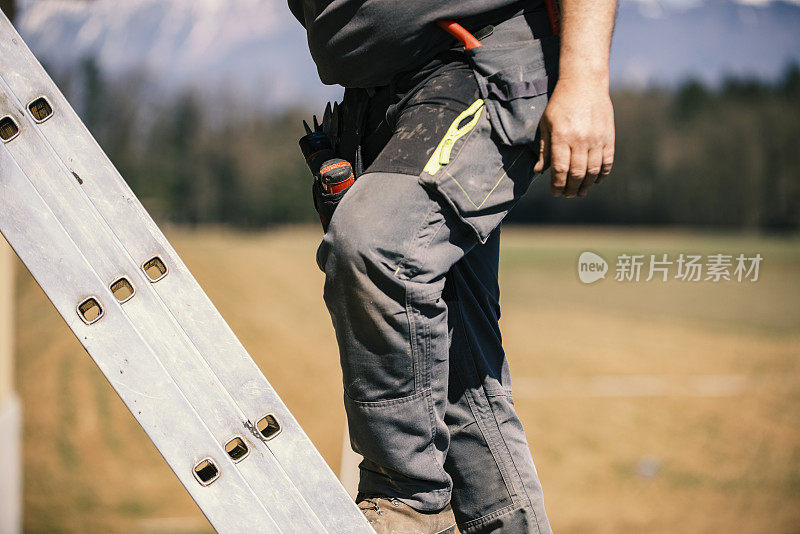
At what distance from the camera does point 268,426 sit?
2.92 feet

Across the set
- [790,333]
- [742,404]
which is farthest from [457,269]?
[790,333]

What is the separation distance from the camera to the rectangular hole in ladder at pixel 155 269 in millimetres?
876

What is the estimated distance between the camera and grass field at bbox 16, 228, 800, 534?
9492 mm

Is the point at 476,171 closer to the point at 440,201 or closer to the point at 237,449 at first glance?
the point at 440,201

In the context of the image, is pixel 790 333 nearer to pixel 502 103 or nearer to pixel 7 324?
pixel 7 324

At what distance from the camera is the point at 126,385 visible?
2.78 ft

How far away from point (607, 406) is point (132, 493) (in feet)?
26.2

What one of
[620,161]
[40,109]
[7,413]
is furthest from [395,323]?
[620,161]

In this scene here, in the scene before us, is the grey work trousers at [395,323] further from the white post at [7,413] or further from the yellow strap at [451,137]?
the white post at [7,413]

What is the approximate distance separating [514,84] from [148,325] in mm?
572

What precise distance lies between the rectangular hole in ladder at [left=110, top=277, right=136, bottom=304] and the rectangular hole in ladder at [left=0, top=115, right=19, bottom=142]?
0.72ft

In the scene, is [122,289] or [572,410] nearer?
[122,289]

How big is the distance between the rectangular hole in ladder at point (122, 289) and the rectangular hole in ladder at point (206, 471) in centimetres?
22

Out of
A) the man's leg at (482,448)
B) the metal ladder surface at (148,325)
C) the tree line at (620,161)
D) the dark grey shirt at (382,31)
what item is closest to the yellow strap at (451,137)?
the dark grey shirt at (382,31)
